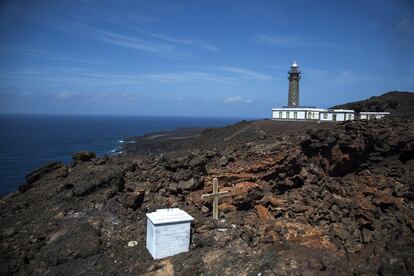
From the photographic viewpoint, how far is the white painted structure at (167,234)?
1226 centimetres

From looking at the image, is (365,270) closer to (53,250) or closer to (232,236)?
(232,236)

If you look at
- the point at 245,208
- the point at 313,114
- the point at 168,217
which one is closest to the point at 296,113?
the point at 313,114

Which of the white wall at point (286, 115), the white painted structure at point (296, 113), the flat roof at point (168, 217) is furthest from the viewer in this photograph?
the white wall at point (286, 115)

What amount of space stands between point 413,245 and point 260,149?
26.5 feet

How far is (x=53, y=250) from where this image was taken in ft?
40.8

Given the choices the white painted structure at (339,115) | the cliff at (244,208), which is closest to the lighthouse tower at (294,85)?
the white painted structure at (339,115)

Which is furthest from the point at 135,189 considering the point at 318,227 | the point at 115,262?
the point at 318,227

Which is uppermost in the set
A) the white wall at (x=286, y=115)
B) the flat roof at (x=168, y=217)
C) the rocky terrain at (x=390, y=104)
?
the rocky terrain at (x=390, y=104)

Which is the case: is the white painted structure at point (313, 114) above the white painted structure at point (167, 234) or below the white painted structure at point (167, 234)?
above

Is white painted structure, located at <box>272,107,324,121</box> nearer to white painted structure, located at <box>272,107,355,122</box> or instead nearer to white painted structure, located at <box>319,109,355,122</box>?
white painted structure, located at <box>272,107,355,122</box>

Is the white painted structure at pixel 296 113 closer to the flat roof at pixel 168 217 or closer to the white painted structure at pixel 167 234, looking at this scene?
the flat roof at pixel 168 217

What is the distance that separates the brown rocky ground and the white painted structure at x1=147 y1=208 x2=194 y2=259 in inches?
13.8

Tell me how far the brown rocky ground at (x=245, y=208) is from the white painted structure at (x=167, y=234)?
35 cm

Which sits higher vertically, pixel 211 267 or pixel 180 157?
pixel 180 157
